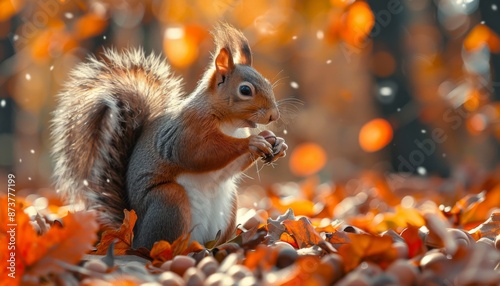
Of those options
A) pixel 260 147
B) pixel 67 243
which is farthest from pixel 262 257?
pixel 260 147

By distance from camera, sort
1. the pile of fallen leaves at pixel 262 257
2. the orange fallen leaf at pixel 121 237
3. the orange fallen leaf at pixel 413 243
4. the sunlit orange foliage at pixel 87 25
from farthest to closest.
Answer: the sunlit orange foliage at pixel 87 25 < the orange fallen leaf at pixel 121 237 < the orange fallen leaf at pixel 413 243 < the pile of fallen leaves at pixel 262 257

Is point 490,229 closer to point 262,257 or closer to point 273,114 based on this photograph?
point 273,114

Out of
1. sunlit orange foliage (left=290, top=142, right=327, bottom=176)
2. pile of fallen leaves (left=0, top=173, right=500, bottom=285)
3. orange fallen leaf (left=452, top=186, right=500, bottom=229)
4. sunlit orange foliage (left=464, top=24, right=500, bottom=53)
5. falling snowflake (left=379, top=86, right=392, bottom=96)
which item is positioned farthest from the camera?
sunlit orange foliage (left=290, top=142, right=327, bottom=176)

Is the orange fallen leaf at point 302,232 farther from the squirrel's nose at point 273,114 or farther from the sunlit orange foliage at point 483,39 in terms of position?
the sunlit orange foliage at point 483,39

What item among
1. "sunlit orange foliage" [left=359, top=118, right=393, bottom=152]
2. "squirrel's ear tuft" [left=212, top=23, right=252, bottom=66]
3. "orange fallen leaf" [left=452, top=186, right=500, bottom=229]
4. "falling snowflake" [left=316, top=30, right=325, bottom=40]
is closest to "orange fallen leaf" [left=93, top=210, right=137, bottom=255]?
"squirrel's ear tuft" [left=212, top=23, right=252, bottom=66]

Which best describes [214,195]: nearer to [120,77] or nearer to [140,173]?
[140,173]

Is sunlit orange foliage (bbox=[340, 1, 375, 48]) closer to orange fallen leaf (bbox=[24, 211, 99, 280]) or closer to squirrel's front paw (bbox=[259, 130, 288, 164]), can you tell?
squirrel's front paw (bbox=[259, 130, 288, 164])

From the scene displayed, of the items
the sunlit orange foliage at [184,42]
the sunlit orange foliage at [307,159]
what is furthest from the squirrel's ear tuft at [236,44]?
the sunlit orange foliage at [307,159]
